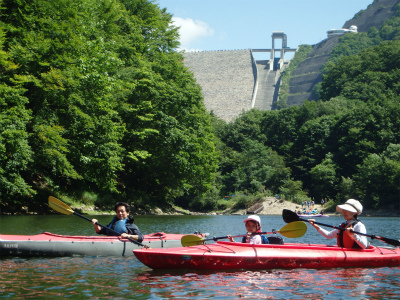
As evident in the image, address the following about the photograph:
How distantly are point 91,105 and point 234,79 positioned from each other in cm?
11795

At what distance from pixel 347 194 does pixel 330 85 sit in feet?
148

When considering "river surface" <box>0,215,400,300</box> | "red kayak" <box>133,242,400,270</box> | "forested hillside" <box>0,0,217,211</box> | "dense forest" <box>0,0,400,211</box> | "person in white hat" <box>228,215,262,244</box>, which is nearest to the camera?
"river surface" <box>0,215,400,300</box>

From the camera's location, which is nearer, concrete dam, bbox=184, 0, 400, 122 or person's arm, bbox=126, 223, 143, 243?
person's arm, bbox=126, 223, 143, 243

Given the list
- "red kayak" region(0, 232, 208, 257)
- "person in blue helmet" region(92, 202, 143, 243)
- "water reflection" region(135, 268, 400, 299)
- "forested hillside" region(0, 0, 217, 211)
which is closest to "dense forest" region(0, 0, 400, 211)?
"forested hillside" region(0, 0, 217, 211)

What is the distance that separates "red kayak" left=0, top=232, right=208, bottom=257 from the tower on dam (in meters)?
114

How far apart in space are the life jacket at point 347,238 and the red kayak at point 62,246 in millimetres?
4345

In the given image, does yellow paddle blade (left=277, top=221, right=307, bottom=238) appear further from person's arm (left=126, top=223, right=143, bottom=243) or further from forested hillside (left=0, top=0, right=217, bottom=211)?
forested hillside (left=0, top=0, right=217, bottom=211)

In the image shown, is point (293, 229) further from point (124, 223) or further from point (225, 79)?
point (225, 79)

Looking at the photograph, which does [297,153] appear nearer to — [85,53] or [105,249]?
[85,53]

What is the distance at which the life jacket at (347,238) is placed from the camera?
11.4m

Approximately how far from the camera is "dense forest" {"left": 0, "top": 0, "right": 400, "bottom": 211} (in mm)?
25125

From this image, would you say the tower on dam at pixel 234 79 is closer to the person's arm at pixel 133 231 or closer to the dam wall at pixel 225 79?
the dam wall at pixel 225 79

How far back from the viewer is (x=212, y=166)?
43.6 m

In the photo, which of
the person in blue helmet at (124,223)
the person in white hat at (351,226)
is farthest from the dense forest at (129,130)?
the person in white hat at (351,226)
